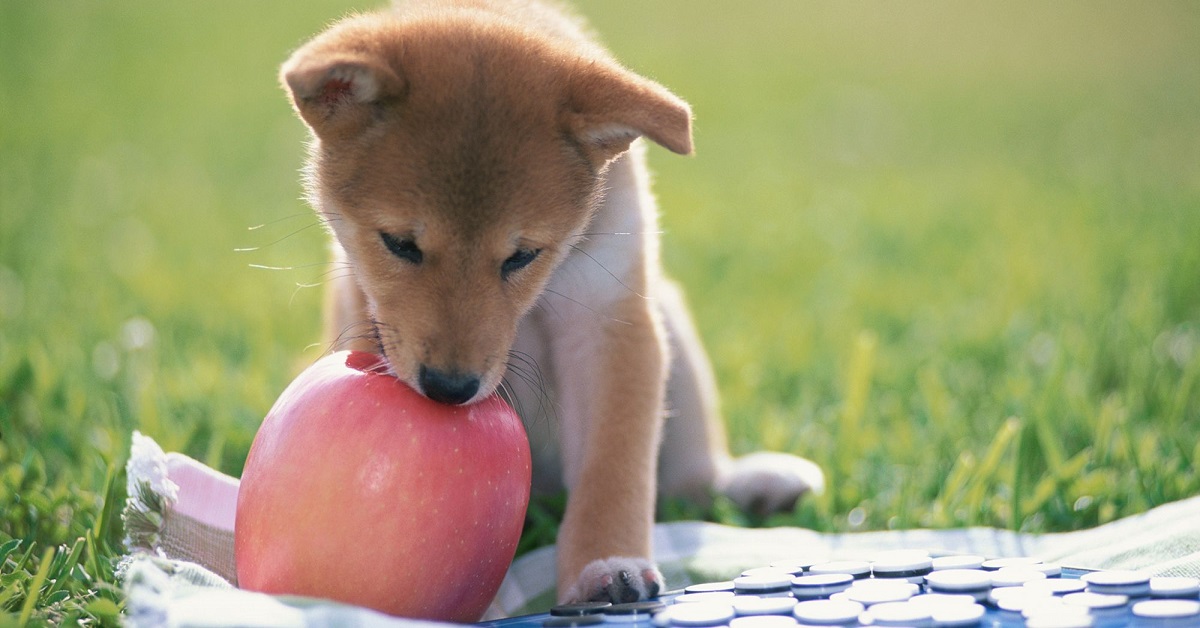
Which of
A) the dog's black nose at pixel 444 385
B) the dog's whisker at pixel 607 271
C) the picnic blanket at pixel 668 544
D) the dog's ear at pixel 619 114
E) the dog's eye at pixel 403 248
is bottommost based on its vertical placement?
the picnic blanket at pixel 668 544

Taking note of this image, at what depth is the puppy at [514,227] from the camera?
2.19 metres

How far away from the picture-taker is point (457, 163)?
2195mm

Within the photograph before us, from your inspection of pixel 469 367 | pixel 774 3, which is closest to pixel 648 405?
pixel 469 367

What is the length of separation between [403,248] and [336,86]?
366 millimetres

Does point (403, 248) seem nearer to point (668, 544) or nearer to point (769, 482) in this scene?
point (668, 544)

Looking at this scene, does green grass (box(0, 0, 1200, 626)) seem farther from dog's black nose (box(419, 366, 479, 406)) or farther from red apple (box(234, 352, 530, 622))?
dog's black nose (box(419, 366, 479, 406))

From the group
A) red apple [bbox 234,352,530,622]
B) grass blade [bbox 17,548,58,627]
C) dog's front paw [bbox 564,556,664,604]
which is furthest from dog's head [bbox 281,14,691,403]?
grass blade [bbox 17,548,58,627]

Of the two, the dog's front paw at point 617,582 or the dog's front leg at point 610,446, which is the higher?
the dog's front leg at point 610,446

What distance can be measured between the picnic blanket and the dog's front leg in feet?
0.44

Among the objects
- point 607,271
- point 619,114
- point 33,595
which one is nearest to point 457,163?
point 619,114

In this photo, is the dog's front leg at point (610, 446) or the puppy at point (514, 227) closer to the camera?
the puppy at point (514, 227)

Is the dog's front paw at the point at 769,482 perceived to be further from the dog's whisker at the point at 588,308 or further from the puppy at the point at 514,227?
the dog's whisker at the point at 588,308

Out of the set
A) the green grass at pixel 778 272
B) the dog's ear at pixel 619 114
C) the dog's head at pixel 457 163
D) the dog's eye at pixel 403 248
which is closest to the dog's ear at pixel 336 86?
the dog's head at pixel 457 163

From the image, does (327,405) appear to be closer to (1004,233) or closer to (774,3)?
(1004,233)
